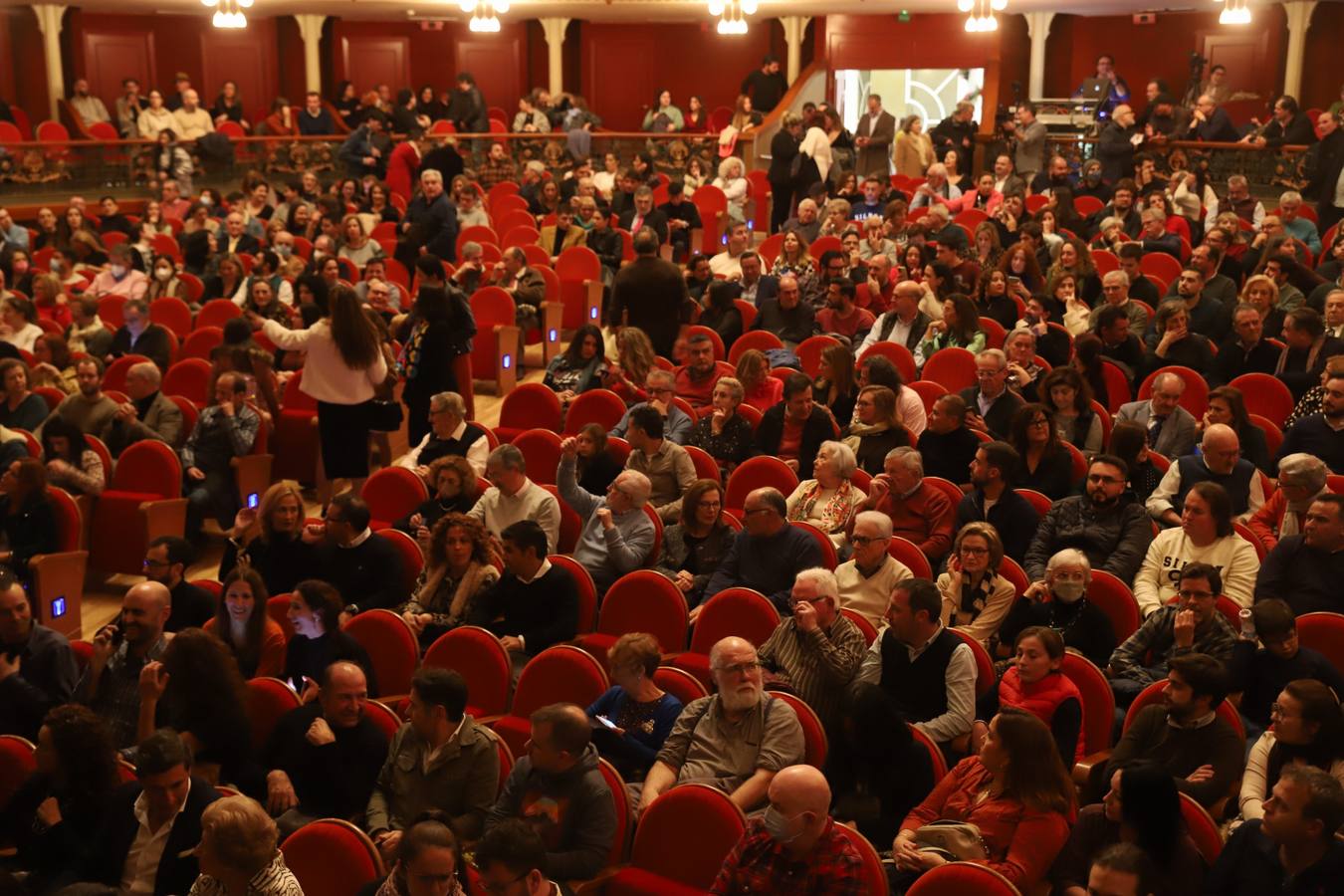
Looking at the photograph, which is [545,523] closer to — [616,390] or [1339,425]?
[616,390]

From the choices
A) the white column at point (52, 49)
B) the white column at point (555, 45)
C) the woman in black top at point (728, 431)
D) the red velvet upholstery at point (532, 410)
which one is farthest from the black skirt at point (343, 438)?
the white column at point (555, 45)

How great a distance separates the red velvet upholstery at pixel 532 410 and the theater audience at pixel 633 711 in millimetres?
3070

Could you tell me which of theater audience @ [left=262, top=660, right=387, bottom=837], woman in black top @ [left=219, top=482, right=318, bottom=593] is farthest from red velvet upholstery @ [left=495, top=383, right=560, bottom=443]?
theater audience @ [left=262, top=660, right=387, bottom=837]

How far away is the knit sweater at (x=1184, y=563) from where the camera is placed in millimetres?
4805

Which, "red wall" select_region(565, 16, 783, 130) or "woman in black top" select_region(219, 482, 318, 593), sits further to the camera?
"red wall" select_region(565, 16, 783, 130)

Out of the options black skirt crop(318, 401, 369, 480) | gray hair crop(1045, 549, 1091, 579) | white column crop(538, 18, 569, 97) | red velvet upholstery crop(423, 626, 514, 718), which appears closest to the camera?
gray hair crop(1045, 549, 1091, 579)

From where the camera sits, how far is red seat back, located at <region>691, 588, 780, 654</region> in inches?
187

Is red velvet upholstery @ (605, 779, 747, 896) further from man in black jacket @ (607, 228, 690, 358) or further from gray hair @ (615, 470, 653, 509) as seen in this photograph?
man in black jacket @ (607, 228, 690, 358)

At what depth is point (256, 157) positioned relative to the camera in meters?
14.8

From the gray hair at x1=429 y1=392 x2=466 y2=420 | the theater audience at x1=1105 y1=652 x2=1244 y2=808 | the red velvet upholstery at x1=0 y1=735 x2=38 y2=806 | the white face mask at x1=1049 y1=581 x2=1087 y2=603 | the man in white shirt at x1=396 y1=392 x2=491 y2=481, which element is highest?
the gray hair at x1=429 y1=392 x2=466 y2=420

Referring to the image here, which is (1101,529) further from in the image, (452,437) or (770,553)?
(452,437)

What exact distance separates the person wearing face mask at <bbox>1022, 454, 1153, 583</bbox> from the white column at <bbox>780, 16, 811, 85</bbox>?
1363 cm

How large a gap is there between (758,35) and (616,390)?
44.4 ft

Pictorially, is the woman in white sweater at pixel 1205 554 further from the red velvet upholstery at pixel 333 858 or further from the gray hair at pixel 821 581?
the red velvet upholstery at pixel 333 858
